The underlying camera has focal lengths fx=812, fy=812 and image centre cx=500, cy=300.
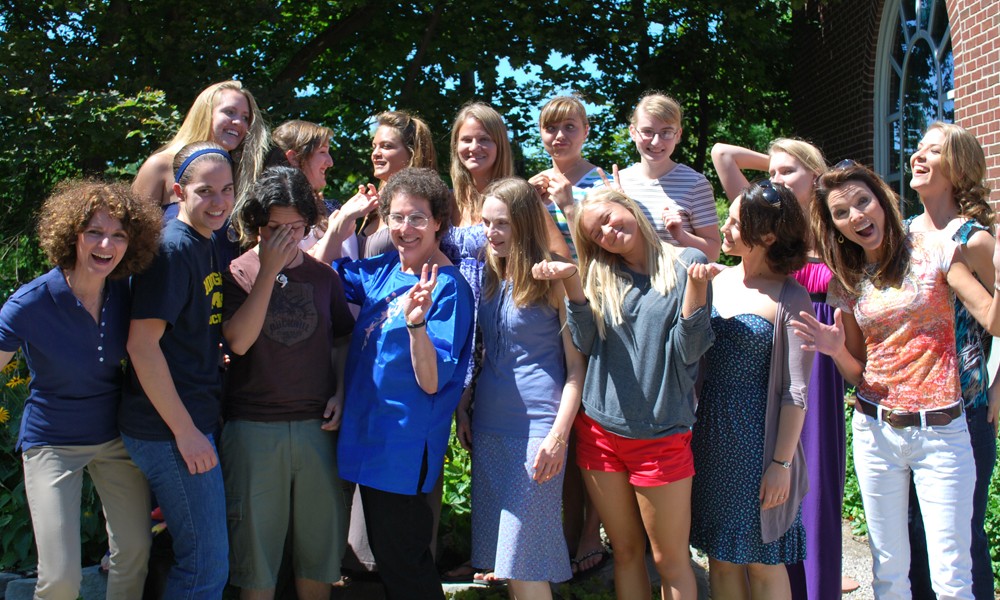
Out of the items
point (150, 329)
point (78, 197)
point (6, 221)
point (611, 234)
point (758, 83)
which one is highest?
point (758, 83)

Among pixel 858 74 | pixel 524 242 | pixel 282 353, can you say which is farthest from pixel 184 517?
pixel 858 74

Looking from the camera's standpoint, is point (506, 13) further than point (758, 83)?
No

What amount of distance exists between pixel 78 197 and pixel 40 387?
63cm

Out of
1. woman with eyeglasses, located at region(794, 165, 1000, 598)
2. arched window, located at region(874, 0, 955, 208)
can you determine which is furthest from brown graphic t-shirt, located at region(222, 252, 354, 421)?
arched window, located at region(874, 0, 955, 208)

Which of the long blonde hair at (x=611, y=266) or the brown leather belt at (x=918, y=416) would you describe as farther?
the long blonde hair at (x=611, y=266)

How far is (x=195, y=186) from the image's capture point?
2.79 meters

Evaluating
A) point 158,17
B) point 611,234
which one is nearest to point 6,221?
point 158,17

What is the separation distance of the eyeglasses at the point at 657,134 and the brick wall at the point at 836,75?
7.02m

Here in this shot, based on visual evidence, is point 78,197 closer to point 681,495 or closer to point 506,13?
point 681,495

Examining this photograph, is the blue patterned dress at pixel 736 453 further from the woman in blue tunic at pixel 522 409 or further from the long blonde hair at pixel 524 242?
the long blonde hair at pixel 524 242

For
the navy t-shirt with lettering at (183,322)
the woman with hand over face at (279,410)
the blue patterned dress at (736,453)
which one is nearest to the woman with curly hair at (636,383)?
the blue patterned dress at (736,453)

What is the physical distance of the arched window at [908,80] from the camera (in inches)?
313

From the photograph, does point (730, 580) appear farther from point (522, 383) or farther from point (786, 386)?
point (522, 383)

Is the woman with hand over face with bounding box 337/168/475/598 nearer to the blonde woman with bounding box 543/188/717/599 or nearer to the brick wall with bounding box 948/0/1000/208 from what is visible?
the blonde woman with bounding box 543/188/717/599
